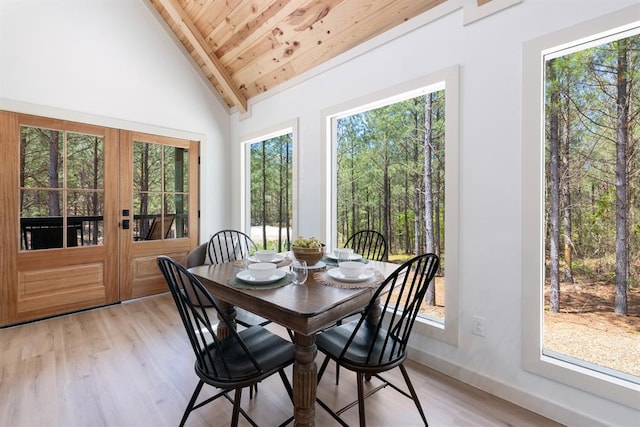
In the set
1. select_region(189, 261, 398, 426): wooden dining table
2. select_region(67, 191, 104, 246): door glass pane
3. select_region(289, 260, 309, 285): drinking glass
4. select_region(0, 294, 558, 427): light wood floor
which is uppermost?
select_region(67, 191, 104, 246): door glass pane

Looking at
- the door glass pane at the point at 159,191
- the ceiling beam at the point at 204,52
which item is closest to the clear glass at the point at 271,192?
the ceiling beam at the point at 204,52

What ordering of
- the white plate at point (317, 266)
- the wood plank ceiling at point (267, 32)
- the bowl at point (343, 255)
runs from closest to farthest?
1. the white plate at point (317, 266)
2. the bowl at point (343, 255)
3. the wood plank ceiling at point (267, 32)

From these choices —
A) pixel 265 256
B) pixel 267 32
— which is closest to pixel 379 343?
pixel 265 256

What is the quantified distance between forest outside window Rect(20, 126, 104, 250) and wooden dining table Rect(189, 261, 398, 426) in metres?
2.62

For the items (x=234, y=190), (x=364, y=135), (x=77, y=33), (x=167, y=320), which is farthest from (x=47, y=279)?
(x=364, y=135)

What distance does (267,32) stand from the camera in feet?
10.0

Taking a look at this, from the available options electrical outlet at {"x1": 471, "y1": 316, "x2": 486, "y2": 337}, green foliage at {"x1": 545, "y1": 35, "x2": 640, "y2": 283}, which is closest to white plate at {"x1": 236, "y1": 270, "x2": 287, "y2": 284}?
electrical outlet at {"x1": 471, "y1": 316, "x2": 486, "y2": 337}

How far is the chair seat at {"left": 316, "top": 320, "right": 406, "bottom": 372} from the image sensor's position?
4.63 ft

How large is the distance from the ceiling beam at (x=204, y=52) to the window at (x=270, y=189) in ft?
1.98

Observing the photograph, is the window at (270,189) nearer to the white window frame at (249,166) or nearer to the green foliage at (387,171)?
the white window frame at (249,166)

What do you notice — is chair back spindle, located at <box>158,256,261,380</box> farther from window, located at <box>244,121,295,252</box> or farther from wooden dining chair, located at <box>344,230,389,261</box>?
window, located at <box>244,121,295,252</box>

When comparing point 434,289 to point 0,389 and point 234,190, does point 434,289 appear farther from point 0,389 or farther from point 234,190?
point 0,389

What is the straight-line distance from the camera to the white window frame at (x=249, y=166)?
11.1 ft

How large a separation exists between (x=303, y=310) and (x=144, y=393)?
1395 mm
